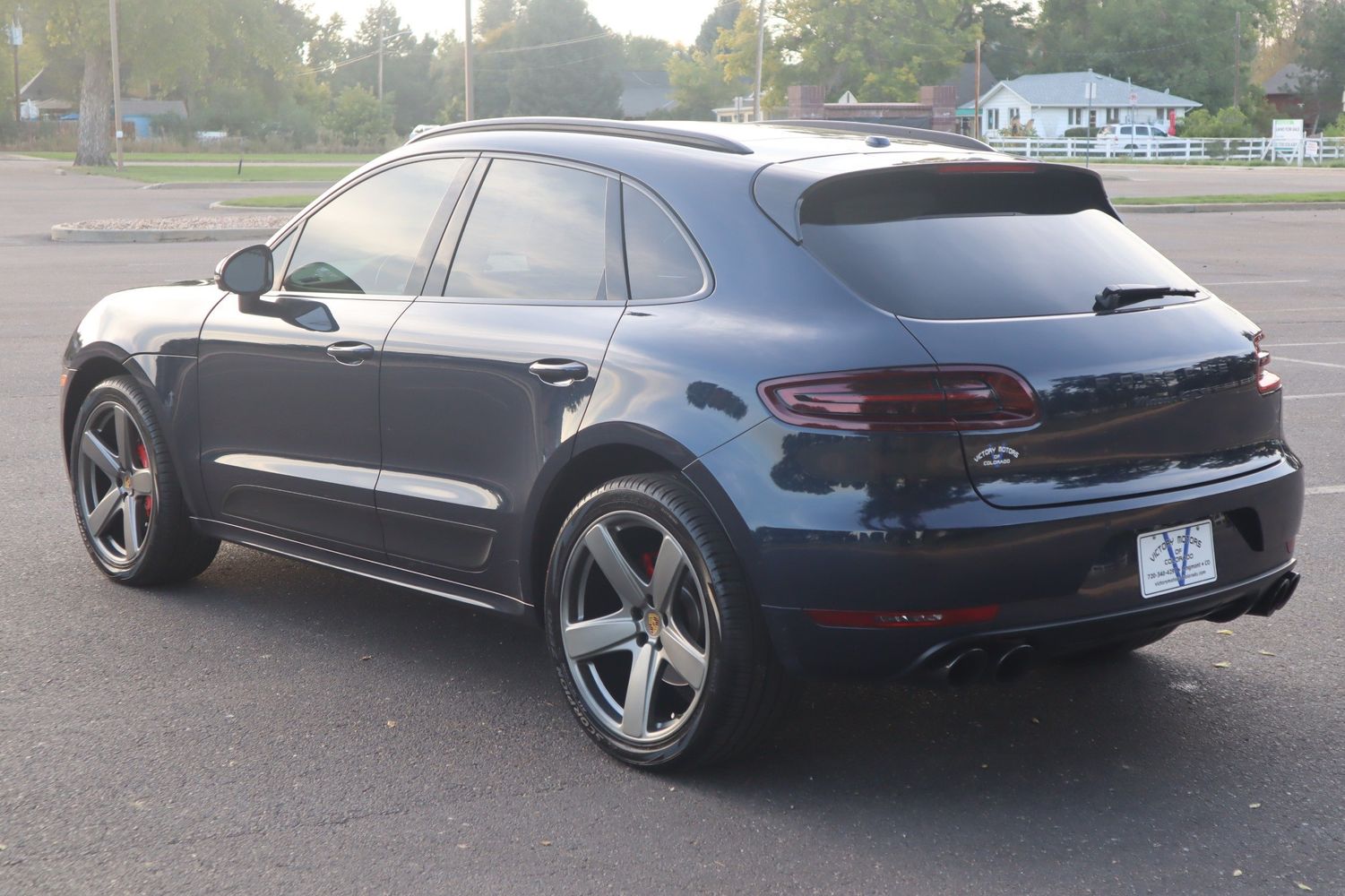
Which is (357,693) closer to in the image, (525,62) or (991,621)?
(991,621)

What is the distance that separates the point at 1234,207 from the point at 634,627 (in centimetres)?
2934

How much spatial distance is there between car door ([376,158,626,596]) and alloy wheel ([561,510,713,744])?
0.88 feet

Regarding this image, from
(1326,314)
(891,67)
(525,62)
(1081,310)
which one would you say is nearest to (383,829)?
(1081,310)

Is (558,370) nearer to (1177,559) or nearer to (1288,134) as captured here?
(1177,559)

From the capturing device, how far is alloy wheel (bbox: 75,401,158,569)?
5.66 metres

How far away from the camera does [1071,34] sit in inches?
4272

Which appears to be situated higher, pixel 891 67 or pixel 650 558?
pixel 891 67

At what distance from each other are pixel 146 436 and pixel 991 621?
333cm

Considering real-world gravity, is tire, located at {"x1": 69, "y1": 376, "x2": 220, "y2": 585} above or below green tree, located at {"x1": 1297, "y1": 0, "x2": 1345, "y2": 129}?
below

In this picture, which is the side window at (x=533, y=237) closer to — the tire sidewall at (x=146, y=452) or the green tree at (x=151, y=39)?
the tire sidewall at (x=146, y=452)

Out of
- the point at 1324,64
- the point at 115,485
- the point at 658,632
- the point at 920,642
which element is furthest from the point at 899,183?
the point at 1324,64

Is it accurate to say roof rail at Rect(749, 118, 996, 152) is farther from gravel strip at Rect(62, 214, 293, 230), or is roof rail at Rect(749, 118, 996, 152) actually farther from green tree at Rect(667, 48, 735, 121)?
green tree at Rect(667, 48, 735, 121)

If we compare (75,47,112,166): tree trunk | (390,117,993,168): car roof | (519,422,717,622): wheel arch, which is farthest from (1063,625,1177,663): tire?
(75,47,112,166): tree trunk

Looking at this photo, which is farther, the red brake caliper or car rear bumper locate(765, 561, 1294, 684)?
the red brake caliper
